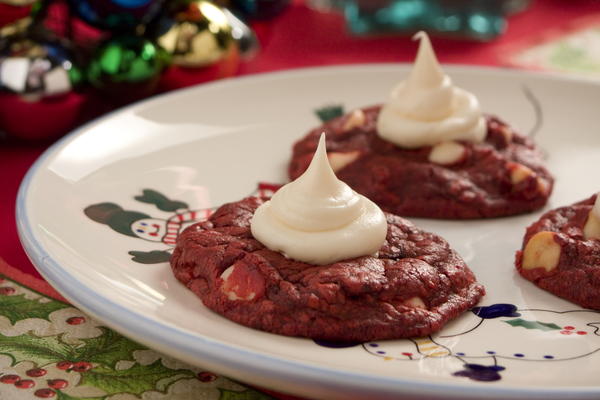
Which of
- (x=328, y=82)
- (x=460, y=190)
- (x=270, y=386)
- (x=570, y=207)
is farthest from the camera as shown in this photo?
(x=328, y=82)

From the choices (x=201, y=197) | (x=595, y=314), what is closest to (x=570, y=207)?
(x=595, y=314)

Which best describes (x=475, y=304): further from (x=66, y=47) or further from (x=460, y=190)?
(x=66, y=47)

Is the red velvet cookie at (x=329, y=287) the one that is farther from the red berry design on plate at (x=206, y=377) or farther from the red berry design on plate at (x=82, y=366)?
the red berry design on plate at (x=82, y=366)

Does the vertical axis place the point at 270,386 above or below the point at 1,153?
above

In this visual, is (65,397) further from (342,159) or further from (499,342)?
(342,159)

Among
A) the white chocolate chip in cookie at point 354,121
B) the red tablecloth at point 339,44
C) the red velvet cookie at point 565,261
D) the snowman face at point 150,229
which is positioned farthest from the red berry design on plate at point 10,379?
the red tablecloth at point 339,44

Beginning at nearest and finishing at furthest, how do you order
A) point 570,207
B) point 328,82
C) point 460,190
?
point 570,207 → point 460,190 → point 328,82

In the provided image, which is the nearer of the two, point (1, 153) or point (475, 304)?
point (475, 304)
